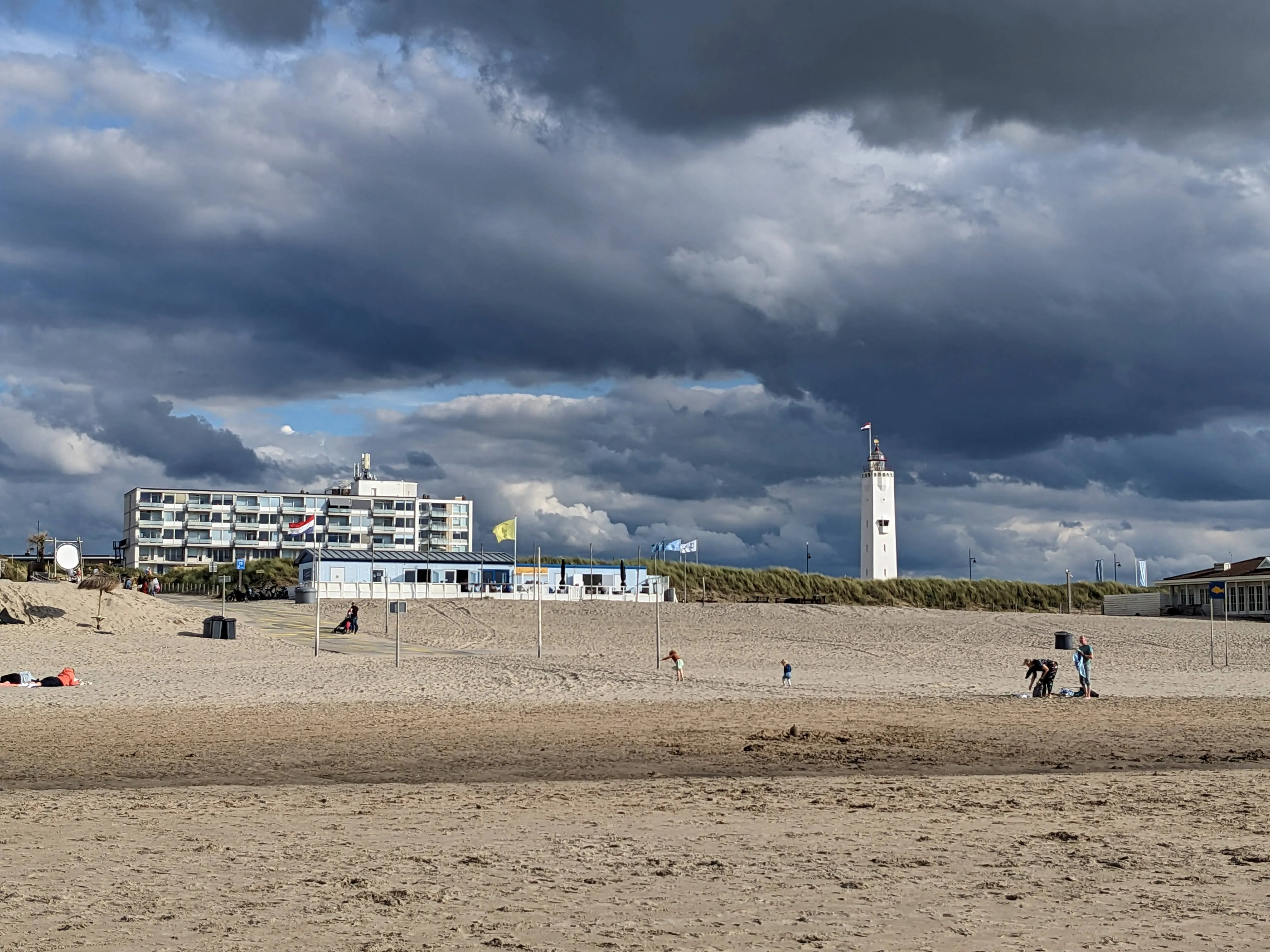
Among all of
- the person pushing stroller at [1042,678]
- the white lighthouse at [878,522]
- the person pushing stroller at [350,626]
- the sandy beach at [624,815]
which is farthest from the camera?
the white lighthouse at [878,522]

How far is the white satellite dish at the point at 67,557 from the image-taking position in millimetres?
51125

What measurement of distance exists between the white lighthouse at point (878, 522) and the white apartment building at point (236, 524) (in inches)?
2039

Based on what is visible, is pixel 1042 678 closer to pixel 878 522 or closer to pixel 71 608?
pixel 71 608

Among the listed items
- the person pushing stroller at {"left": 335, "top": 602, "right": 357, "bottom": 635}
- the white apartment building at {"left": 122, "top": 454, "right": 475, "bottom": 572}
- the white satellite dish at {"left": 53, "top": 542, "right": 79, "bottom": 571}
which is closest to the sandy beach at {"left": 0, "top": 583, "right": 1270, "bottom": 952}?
the person pushing stroller at {"left": 335, "top": 602, "right": 357, "bottom": 635}

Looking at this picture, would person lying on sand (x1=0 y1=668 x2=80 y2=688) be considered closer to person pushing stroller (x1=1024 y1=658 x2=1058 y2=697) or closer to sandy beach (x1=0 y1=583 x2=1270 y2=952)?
sandy beach (x1=0 y1=583 x2=1270 y2=952)

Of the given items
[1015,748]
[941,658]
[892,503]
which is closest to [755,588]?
[892,503]

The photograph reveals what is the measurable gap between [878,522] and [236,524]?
74756mm

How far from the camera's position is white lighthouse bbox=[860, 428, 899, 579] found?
89.5 meters

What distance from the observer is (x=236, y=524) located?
13262cm

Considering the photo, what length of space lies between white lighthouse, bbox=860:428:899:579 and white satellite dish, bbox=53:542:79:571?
55.0 metres

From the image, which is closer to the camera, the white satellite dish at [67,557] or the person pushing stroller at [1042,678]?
the person pushing stroller at [1042,678]

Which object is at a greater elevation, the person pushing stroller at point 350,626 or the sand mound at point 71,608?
the sand mound at point 71,608

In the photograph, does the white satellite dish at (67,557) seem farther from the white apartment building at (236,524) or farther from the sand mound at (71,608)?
the white apartment building at (236,524)

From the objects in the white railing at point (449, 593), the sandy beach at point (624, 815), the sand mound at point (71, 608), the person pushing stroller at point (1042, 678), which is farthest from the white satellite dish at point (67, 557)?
the person pushing stroller at point (1042, 678)
